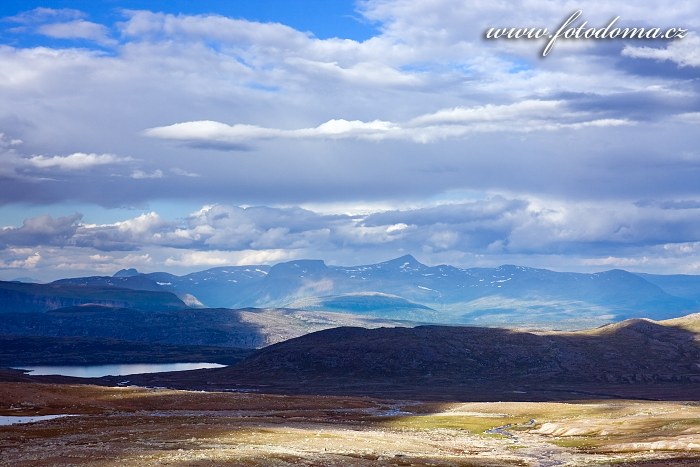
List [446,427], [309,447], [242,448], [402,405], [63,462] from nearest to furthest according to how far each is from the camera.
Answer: [63,462]
[242,448]
[309,447]
[446,427]
[402,405]

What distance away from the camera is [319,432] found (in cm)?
11325

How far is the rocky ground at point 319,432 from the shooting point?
8300cm

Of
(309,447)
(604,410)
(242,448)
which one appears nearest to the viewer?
(242,448)

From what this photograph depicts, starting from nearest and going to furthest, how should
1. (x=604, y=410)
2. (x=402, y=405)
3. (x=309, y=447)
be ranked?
1. (x=309, y=447)
2. (x=604, y=410)
3. (x=402, y=405)

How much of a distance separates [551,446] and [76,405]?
83.4m

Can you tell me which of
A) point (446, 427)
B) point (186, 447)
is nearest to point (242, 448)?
point (186, 447)

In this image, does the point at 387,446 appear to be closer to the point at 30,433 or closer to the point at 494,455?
the point at 494,455

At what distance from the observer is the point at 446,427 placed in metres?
141

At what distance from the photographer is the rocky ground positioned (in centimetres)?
8300

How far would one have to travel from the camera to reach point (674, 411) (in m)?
160

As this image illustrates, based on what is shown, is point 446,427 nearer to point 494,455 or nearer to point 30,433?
point 494,455

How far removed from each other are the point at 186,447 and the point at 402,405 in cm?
11705

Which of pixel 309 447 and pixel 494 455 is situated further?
pixel 494 455

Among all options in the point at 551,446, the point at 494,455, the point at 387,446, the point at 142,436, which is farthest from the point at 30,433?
the point at 551,446
